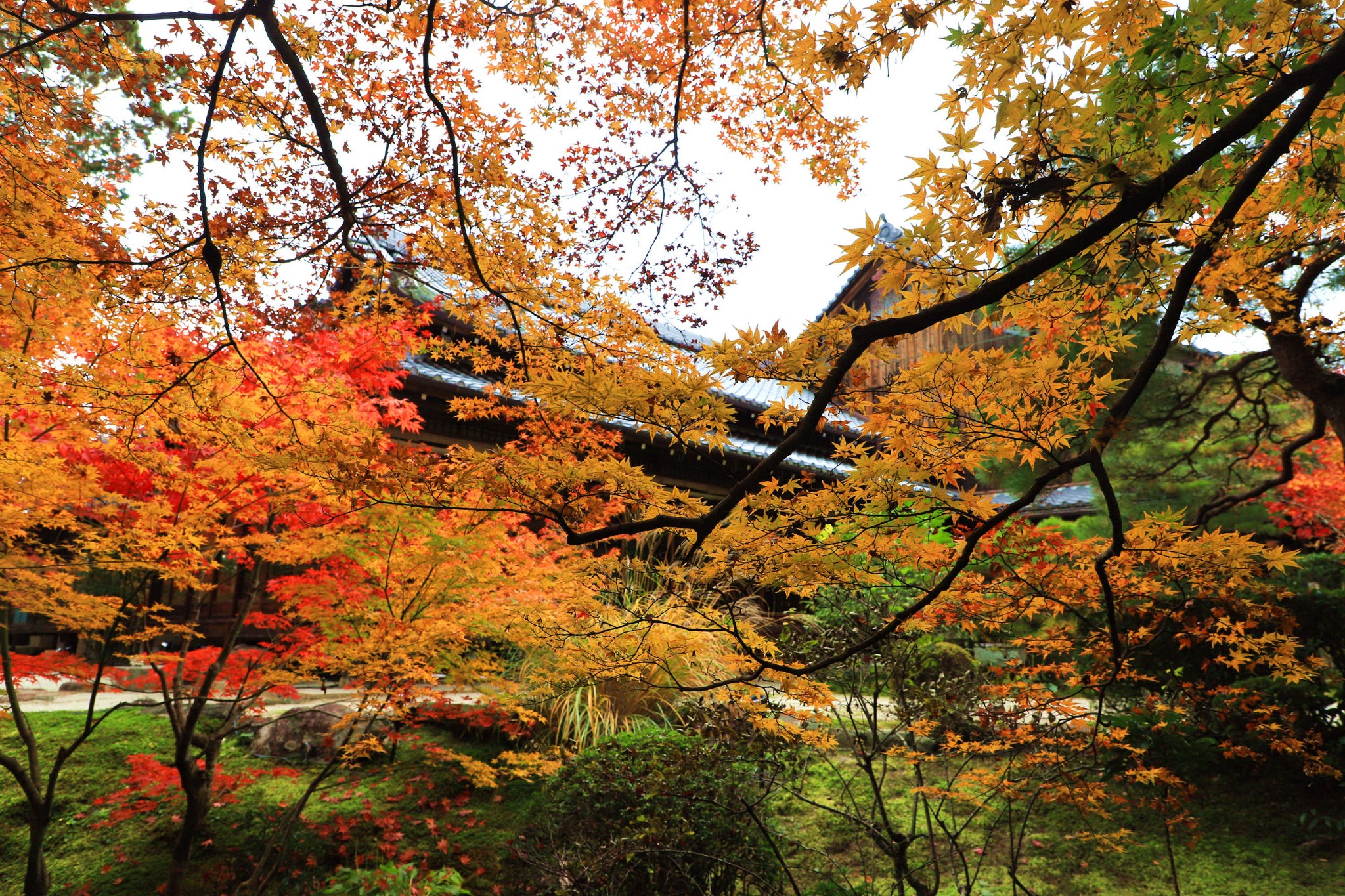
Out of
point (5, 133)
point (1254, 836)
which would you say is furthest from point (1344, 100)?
point (5, 133)

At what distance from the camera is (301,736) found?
624cm

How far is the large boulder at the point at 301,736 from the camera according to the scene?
615 cm

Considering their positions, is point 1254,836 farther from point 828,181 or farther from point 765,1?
point 765,1

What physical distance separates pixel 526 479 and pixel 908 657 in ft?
9.97

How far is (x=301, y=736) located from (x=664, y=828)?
4099 millimetres

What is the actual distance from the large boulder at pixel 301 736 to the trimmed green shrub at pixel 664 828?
9.25ft

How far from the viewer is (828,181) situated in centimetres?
503

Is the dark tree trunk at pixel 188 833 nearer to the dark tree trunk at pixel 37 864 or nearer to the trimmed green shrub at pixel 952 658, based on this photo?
the dark tree trunk at pixel 37 864

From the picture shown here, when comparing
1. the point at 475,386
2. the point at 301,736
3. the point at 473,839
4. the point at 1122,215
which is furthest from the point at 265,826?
the point at 1122,215

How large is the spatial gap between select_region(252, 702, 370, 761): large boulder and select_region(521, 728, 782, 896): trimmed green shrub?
282cm

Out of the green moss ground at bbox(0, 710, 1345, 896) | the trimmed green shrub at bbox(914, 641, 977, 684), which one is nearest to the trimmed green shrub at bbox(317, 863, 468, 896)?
the green moss ground at bbox(0, 710, 1345, 896)

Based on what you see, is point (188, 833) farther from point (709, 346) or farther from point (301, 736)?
point (709, 346)

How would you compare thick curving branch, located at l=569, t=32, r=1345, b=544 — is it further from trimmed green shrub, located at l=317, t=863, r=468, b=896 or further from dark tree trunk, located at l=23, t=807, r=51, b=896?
dark tree trunk, located at l=23, t=807, r=51, b=896

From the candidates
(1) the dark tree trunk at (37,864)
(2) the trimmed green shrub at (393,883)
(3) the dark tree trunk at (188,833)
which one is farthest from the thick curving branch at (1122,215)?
(1) the dark tree trunk at (37,864)
